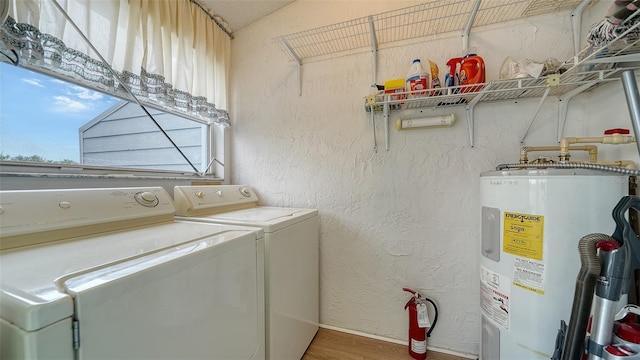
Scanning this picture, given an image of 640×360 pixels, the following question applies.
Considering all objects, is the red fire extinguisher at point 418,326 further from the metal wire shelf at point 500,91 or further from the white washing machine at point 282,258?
the metal wire shelf at point 500,91

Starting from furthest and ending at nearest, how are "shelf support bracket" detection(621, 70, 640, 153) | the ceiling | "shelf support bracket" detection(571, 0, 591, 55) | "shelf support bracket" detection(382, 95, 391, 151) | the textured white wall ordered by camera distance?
1. the ceiling
2. "shelf support bracket" detection(382, 95, 391, 151)
3. the textured white wall
4. "shelf support bracket" detection(571, 0, 591, 55)
5. "shelf support bracket" detection(621, 70, 640, 153)

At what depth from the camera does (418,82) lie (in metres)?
1.29

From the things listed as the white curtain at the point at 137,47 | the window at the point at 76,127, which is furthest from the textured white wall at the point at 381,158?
the window at the point at 76,127

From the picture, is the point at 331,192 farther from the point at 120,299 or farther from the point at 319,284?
the point at 120,299

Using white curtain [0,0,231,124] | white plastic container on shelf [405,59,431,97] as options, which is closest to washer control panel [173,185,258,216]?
white curtain [0,0,231,124]

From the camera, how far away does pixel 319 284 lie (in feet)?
5.60

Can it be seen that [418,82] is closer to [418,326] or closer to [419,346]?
[418,326]

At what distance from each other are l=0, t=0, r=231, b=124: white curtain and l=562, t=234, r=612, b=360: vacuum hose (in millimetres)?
2069

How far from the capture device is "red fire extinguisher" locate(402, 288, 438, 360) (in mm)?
1372

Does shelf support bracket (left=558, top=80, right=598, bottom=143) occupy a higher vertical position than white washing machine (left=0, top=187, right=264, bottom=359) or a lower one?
higher

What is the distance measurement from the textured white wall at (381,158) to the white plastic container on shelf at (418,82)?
0.20 meters

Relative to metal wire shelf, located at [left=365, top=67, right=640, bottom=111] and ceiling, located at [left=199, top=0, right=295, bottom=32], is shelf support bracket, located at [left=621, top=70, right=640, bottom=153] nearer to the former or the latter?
metal wire shelf, located at [left=365, top=67, right=640, bottom=111]

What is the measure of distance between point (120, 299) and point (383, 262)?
1423 millimetres

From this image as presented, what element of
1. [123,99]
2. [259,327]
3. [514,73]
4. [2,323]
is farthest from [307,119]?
[2,323]
